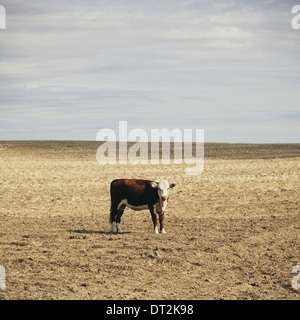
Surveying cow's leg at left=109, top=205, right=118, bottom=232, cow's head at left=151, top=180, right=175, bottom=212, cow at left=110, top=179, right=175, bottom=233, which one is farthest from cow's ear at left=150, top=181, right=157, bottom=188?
cow's leg at left=109, top=205, right=118, bottom=232

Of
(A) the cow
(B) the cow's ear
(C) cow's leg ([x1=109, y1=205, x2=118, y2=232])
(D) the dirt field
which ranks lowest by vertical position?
(D) the dirt field

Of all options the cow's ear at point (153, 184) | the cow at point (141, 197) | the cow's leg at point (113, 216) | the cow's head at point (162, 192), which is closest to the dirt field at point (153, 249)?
the cow's leg at point (113, 216)

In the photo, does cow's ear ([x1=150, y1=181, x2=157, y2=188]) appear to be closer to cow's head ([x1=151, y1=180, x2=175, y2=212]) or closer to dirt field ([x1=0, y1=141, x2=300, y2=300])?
cow's head ([x1=151, y1=180, x2=175, y2=212])

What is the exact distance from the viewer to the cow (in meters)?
13.2

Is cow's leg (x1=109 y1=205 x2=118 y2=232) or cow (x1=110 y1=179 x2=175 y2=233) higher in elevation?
cow (x1=110 y1=179 x2=175 y2=233)

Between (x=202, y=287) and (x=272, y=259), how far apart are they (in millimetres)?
2831

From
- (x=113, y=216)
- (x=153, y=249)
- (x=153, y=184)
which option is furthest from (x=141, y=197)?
(x=153, y=249)

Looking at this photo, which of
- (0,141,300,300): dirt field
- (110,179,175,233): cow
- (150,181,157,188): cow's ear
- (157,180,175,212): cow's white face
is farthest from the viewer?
(150,181,157,188): cow's ear

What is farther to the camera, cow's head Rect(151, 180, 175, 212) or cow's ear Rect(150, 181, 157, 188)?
cow's ear Rect(150, 181, 157, 188)

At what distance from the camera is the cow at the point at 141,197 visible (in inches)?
519

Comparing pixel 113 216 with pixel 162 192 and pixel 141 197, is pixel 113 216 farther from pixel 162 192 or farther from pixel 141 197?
pixel 162 192

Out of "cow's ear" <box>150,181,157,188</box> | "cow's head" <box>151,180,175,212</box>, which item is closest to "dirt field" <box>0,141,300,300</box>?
"cow's head" <box>151,180,175,212</box>

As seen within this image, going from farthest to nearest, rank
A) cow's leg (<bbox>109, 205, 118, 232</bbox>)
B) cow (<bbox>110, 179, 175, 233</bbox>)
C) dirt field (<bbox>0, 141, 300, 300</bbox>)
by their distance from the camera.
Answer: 1. cow's leg (<bbox>109, 205, 118, 232</bbox>)
2. cow (<bbox>110, 179, 175, 233</bbox>)
3. dirt field (<bbox>0, 141, 300, 300</bbox>)

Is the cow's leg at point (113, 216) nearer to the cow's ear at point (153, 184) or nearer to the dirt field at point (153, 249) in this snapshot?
the dirt field at point (153, 249)
